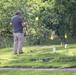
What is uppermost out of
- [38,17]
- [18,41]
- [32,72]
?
[38,17]

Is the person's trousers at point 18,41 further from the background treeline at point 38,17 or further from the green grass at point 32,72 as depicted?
the background treeline at point 38,17

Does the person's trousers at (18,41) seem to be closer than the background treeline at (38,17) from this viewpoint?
Yes

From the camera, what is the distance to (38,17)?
25.4 m

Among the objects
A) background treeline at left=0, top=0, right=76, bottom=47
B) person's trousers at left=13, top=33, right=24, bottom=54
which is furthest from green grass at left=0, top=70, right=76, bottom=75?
background treeline at left=0, top=0, right=76, bottom=47

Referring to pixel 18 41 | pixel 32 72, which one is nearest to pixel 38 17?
pixel 18 41

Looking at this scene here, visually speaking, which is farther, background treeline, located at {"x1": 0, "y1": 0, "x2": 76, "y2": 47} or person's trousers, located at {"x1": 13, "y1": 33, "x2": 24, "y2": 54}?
background treeline, located at {"x1": 0, "y1": 0, "x2": 76, "y2": 47}

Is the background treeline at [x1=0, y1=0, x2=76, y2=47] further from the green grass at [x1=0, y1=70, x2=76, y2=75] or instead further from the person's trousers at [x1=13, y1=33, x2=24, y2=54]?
the green grass at [x1=0, y1=70, x2=76, y2=75]

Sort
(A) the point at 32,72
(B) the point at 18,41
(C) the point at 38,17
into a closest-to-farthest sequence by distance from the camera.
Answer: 1. (A) the point at 32,72
2. (B) the point at 18,41
3. (C) the point at 38,17

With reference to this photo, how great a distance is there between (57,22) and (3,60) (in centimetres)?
1556

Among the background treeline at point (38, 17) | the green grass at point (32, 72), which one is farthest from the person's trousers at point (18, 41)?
the background treeline at point (38, 17)

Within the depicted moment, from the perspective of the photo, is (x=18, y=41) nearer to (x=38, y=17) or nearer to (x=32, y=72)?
(x=32, y=72)

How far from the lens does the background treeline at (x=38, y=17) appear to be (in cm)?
2270

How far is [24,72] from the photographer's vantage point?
8.53 m

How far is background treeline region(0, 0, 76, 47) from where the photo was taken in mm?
22703
